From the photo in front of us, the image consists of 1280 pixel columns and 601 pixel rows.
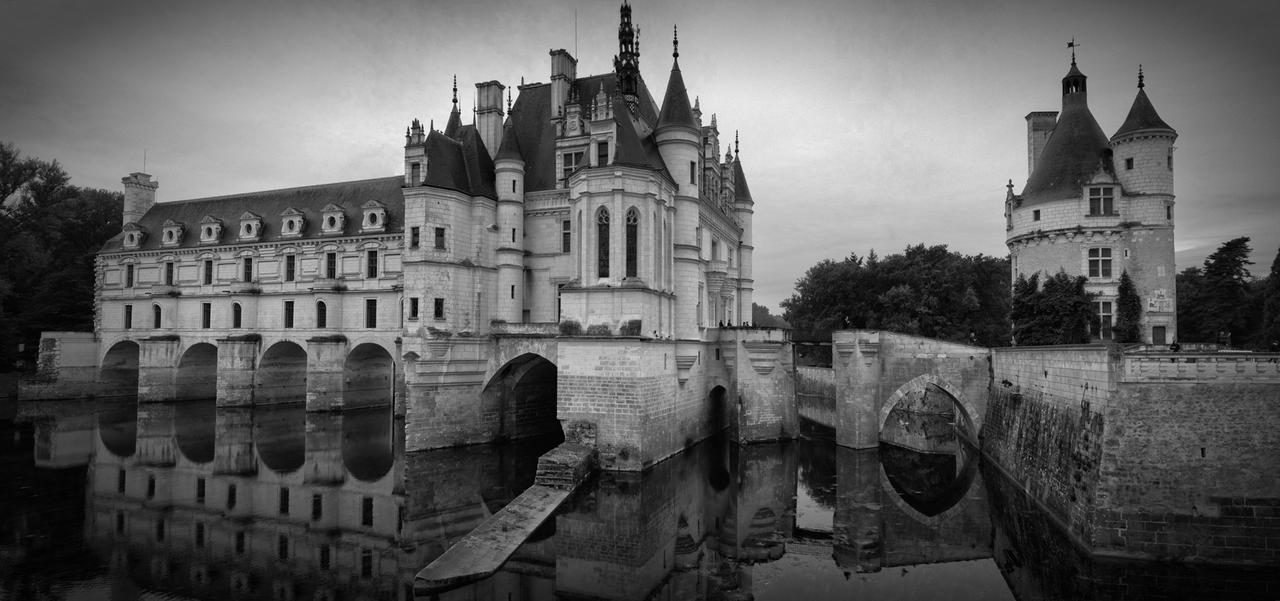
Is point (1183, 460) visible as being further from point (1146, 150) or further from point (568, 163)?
point (568, 163)

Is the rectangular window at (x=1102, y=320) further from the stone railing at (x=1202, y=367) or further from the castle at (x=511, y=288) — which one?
the stone railing at (x=1202, y=367)

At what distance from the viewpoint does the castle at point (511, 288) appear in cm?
2333

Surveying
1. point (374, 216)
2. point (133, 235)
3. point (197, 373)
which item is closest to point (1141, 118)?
point (374, 216)

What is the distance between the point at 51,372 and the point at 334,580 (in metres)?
43.4

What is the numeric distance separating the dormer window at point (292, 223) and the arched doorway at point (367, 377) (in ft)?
28.3

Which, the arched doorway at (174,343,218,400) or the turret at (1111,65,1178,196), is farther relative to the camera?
the arched doorway at (174,343,218,400)

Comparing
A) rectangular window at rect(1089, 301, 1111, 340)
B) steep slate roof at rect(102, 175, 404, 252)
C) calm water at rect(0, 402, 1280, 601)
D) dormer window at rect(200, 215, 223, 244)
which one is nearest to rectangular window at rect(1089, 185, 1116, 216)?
rectangular window at rect(1089, 301, 1111, 340)

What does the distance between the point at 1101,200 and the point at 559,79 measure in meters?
24.2

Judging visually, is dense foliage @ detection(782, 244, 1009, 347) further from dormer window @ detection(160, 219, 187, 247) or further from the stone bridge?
dormer window @ detection(160, 219, 187, 247)

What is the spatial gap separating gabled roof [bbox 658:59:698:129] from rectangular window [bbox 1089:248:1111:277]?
17.8m

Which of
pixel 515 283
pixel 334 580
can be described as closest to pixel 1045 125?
pixel 515 283

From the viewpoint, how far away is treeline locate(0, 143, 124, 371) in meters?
45.9

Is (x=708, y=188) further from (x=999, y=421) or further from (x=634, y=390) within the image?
(x=999, y=421)

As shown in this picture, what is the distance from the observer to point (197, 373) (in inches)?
1683
